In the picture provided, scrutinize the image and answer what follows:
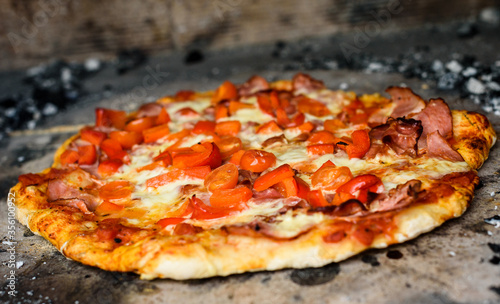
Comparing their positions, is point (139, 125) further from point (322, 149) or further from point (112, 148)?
point (322, 149)

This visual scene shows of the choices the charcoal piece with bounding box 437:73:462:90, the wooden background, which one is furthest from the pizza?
the wooden background

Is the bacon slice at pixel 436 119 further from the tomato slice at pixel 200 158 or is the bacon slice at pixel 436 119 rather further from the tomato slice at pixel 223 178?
the tomato slice at pixel 200 158

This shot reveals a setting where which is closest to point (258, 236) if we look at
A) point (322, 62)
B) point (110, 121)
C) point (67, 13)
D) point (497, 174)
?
point (497, 174)

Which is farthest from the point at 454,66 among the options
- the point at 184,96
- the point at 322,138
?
the point at 184,96

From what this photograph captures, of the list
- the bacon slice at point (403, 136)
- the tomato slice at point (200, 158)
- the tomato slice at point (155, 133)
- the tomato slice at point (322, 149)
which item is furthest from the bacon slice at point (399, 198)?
the tomato slice at point (155, 133)

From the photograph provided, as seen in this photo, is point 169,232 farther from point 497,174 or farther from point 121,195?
point 497,174

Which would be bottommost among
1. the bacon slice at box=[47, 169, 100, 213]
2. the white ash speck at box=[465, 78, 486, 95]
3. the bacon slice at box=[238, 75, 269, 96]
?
the bacon slice at box=[47, 169, 100, 213]

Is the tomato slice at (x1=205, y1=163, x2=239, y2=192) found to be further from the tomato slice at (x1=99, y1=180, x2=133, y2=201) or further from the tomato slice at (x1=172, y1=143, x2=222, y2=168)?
the tomato slice at (x1=99, y1=180, x2=133, y2=201)
